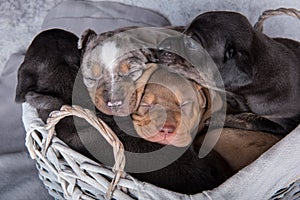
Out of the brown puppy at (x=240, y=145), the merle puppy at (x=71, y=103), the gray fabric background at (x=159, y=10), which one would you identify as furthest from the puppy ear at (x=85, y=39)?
the gray fabric background at (x=159, y=10)

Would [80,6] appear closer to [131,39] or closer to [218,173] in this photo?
[131,39]

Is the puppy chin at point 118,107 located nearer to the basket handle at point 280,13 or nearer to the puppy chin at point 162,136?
the puppy chin at point 162,136

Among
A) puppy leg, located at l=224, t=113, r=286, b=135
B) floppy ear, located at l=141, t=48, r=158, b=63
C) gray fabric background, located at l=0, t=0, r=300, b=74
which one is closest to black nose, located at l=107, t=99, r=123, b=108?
floppy ear, located at l=141, t=48, r=158, b=63

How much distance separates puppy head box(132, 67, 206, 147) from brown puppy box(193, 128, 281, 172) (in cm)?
9

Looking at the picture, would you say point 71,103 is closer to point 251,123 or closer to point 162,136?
point 162,136

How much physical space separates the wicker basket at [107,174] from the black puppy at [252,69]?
0.18 meters

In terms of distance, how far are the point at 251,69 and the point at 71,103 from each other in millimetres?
350

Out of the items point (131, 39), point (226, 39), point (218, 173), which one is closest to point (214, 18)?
point (226, 39)

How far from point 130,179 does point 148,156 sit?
5.7 inches

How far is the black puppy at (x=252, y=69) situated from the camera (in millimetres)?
1021

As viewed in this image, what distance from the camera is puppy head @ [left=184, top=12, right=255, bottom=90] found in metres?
1.02

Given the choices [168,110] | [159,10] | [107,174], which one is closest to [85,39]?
[168,110]

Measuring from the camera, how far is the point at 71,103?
1.02 meters

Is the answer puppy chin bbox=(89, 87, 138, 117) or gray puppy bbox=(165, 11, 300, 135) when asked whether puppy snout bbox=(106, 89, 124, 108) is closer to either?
puppy chin bbox=(89, 87, 138, 117)
